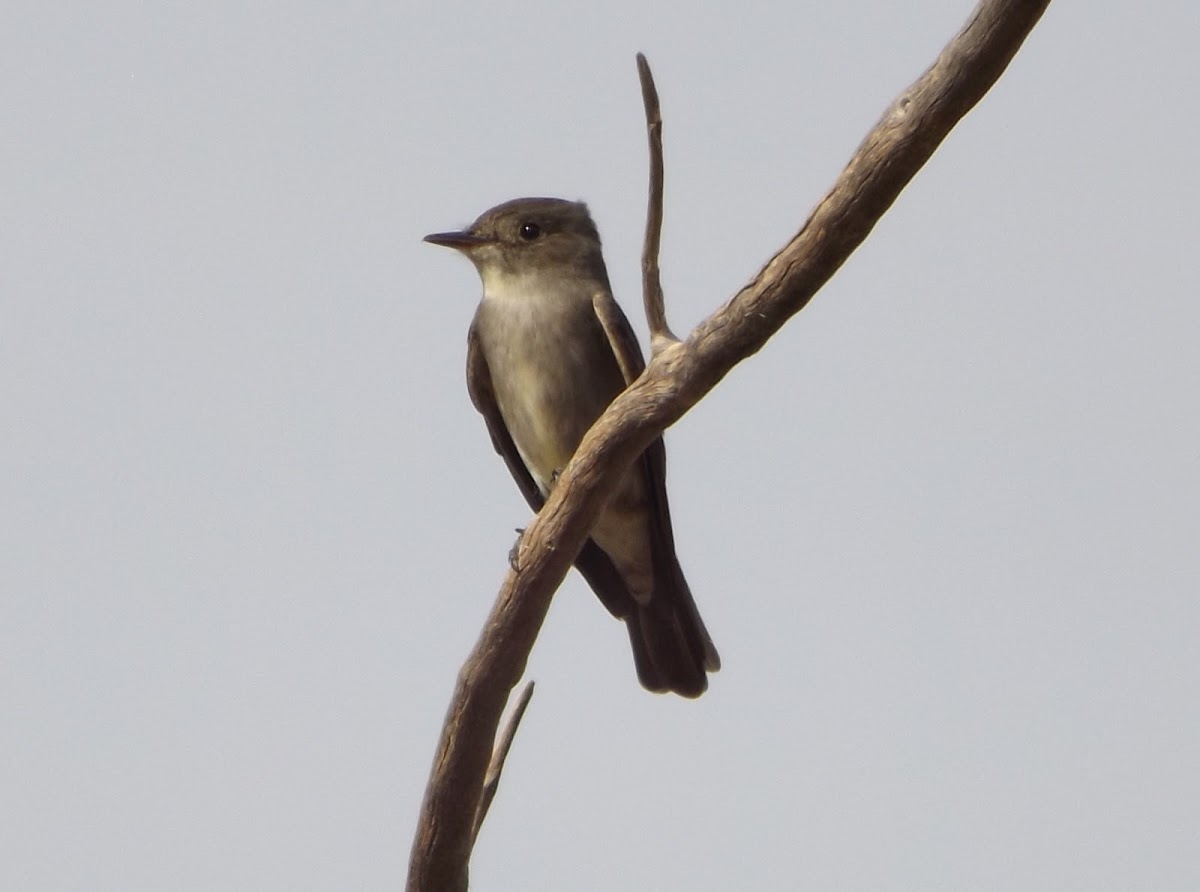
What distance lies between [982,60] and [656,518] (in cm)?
311

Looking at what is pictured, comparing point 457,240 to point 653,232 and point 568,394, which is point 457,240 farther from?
point 653,232

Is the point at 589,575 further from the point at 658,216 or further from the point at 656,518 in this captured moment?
the point at 658,216

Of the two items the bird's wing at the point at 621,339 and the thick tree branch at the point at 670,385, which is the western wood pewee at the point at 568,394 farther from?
the thick tree branch at the point at 670,385

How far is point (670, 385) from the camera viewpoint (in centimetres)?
466

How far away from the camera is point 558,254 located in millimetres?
7121

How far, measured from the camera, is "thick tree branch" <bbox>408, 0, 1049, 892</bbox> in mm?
4109

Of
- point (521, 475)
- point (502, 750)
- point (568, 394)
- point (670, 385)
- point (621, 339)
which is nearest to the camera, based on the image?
point (670, 385)

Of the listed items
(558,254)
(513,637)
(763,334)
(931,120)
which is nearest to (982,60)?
(931,120)

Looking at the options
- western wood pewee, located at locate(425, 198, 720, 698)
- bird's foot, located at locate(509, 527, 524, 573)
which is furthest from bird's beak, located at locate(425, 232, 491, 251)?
bird's foot, located at locate(509, 527, 524, 573)

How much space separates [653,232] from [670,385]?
477mm

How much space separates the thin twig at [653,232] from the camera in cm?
462

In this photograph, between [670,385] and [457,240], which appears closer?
[670,385]

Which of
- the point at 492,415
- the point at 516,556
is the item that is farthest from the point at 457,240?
the point at 516,556

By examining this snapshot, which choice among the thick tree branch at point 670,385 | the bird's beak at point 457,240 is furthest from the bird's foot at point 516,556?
the bird's beak at point 457,240
